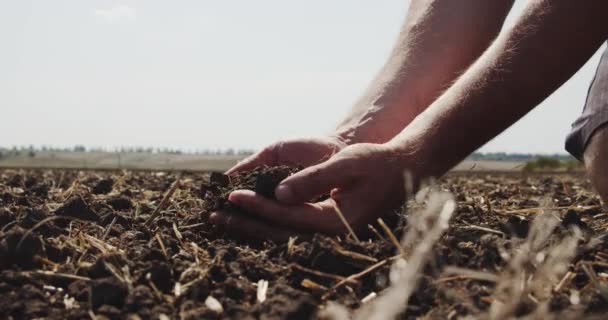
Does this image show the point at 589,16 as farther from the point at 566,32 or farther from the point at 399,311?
the point at 399,311

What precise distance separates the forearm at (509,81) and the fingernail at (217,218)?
74 centimetres

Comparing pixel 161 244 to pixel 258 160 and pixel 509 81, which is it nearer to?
pixel 258 160

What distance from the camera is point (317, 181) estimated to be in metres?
2.08

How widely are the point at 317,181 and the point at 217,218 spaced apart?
Answer: 494 millimetres

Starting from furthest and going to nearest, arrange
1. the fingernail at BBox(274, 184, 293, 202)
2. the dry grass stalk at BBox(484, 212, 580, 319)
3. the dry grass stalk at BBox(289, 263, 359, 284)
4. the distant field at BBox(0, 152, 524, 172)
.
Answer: the distant field at BBox(0, 152, 524, 172) < the fingernail at BBox(274, 184, 293, 202) < the dry grass stalk at BBox(289, 263, 359, 284) < the dry grass stalk at BBox(484, 212, 580, 319)

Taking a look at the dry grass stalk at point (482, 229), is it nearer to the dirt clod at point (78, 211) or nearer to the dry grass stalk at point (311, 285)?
the dry grass stalk at point (311, 285)

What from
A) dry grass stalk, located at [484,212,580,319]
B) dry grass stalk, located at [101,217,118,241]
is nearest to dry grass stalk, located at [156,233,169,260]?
dry grass stalk, located at [101,217,118,241]

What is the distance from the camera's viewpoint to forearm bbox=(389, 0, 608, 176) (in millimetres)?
2098

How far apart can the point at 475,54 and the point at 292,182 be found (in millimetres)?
1838

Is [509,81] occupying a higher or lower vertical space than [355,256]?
higher

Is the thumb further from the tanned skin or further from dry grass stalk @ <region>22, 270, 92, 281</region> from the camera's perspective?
dry grass stalk @ <region>22, 270, 92, 281</region>

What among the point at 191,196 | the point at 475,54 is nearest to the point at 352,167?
the point at 191,196

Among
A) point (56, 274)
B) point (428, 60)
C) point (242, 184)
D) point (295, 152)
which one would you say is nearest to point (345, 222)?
point (242, 184)

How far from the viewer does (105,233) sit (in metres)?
2.32
